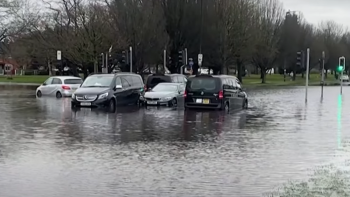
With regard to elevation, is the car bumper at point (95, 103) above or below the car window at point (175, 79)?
below

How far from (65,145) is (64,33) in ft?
145

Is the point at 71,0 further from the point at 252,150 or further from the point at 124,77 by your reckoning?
the point at 252,150

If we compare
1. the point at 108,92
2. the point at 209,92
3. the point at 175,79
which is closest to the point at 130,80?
the point at 108,92

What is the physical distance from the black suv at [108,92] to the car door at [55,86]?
1013cm

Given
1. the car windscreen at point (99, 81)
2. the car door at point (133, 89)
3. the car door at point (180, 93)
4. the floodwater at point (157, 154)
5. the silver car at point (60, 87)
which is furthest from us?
the silver car at point (60, 87)

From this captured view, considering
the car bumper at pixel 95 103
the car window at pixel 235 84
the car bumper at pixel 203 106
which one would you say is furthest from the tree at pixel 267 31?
the car bumper at pixel 95 103

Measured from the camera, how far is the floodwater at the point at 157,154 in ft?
28.8

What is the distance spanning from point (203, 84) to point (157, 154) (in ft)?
43.2

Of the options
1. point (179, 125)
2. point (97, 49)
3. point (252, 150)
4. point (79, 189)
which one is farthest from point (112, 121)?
point (97, 49)

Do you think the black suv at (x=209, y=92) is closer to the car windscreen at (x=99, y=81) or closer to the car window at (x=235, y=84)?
the car window at (x=235, y=84)

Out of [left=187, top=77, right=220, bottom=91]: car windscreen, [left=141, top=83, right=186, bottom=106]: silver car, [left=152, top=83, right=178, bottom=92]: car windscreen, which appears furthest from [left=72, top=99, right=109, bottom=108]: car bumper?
[left=152, top=83, right=178, bottom=92]: car windscreen

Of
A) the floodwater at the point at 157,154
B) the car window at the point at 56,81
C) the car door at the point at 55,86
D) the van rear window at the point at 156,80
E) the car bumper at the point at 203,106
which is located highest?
the van rear window at the point at 156,80

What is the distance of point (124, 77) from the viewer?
27469mm

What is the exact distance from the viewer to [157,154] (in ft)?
39.6
